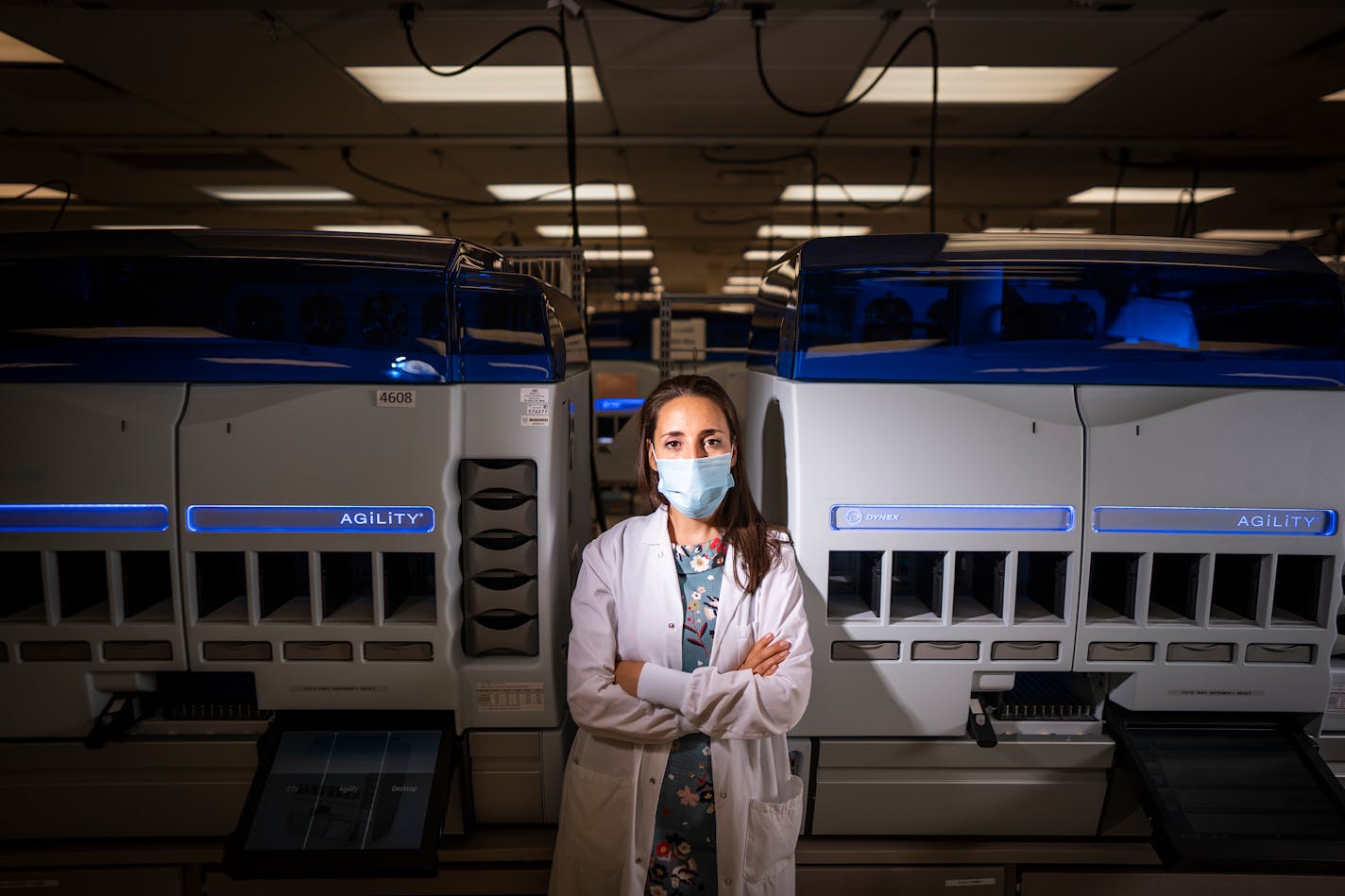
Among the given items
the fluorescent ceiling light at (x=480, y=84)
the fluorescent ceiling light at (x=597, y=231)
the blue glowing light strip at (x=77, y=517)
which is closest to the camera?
the blue glowing light strip at (x=77, y=517)

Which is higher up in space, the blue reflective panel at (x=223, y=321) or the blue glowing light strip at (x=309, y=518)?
the blue reflective panel at (x=223, y=321)

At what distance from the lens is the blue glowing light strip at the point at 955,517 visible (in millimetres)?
1547

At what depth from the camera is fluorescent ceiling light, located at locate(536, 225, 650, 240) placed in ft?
24.2

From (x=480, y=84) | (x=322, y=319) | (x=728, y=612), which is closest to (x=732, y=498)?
(x=728, y=612)

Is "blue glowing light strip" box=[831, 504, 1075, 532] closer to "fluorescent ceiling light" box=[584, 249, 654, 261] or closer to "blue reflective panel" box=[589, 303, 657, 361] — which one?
"blue reflective panel" box=[589, 303, 657, 361]

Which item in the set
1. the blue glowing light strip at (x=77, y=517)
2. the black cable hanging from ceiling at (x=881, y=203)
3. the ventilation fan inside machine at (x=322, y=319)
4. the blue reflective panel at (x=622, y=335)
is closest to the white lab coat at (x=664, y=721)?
the ventilation fan inside machine at (x=322, y=319)

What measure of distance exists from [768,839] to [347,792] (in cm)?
86

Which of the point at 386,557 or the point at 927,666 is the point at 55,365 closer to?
the point at 386,557

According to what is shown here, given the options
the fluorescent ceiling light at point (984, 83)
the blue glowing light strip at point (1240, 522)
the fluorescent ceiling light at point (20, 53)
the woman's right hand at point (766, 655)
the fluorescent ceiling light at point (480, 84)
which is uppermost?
the fluorescent ceiling light at point (984, 83)

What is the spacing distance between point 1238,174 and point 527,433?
5.74 meters

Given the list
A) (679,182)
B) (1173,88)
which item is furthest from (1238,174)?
(679,182)

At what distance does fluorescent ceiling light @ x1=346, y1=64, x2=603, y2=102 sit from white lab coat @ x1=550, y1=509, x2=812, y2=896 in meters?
2.51

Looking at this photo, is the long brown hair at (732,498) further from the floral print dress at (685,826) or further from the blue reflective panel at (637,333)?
the blue reflective panel at (637,333)

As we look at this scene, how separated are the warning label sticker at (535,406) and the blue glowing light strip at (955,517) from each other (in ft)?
2.09
